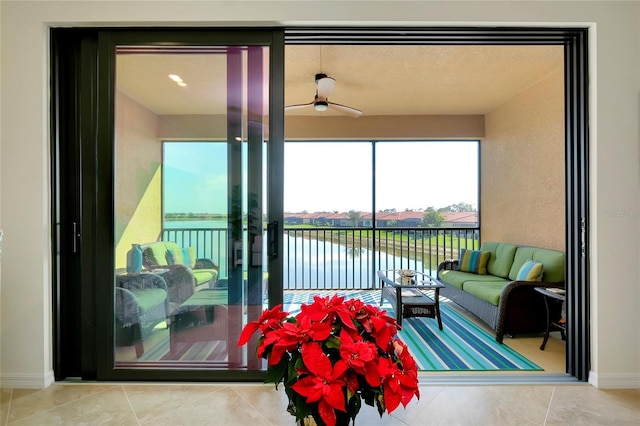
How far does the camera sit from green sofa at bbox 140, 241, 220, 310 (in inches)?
82.2

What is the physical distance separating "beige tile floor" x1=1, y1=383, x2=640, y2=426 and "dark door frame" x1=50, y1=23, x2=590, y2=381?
13 centimetres

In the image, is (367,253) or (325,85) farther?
(367,253)

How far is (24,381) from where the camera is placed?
1994 millimetres

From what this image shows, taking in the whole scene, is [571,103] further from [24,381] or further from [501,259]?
[24,381]

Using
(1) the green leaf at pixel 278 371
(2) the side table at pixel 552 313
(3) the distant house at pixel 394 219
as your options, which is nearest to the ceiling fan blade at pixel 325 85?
(3) the distant house at pixel 394 219

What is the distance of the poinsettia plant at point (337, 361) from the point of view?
89 centimetres

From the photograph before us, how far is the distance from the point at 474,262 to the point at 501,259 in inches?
12.2

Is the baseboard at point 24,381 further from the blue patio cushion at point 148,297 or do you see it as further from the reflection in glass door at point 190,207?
the blue patio cushion at point 148,297

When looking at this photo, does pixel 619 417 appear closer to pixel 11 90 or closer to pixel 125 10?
pixel 125 10

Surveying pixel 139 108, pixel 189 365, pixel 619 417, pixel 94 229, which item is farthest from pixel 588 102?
pixel 94 229

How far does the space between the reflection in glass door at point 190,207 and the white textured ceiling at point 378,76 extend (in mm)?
13

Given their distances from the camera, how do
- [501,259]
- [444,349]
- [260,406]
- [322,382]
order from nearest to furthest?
1. [322,382]
2. [260,406]
3. [444,349]
4. [501,259]

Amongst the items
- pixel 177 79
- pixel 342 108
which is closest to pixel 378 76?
pixel 342 108

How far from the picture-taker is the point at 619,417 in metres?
1.73
